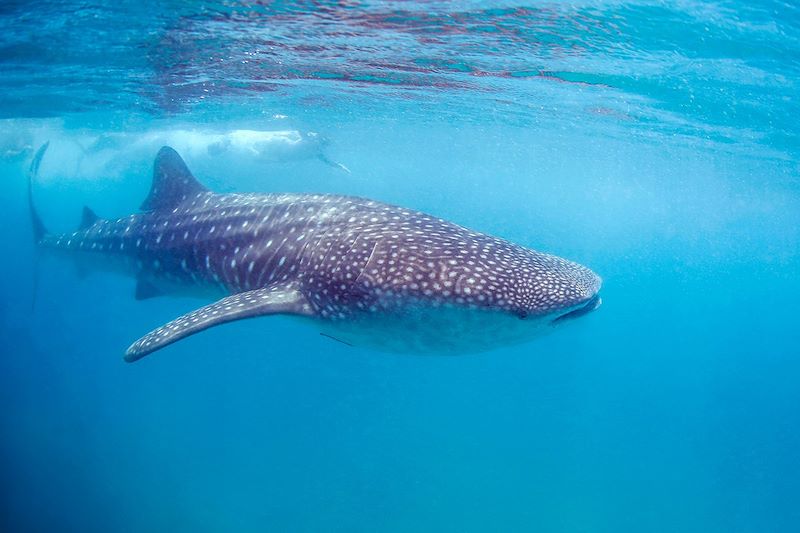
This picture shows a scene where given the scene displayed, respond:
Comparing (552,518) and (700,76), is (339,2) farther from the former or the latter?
(552,518)

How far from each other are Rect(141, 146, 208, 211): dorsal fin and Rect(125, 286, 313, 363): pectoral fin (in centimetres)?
345

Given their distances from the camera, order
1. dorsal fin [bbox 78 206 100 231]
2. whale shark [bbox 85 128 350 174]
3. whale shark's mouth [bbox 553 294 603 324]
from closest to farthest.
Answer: whale shark's mouth [bbox 553 294 603 324] < dorsal fin [bbox 78 206 100 231] < whale shark [bbox 85 128 350 174]

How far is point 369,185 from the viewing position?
285 feet

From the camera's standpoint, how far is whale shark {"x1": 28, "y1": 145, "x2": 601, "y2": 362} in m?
3.87

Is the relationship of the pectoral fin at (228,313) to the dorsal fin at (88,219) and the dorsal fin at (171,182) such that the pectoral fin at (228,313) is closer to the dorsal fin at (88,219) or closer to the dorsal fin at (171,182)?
the dorsal fin at (171,182)

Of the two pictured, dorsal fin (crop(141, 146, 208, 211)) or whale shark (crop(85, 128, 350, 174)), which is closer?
dorsal fin (crop(141, 146, 208, 211))

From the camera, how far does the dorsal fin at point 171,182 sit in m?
7.70

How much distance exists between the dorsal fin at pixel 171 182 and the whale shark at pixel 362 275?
0.52 m

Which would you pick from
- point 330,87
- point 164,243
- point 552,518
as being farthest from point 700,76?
point 552,518

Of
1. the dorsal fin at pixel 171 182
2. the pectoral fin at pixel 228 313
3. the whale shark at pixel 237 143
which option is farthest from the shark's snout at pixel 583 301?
the whale shark at pixel 237 143

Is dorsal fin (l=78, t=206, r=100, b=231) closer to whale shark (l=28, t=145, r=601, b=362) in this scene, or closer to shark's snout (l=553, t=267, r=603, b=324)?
whale shark (l=28, t=145, r=601, b=362)

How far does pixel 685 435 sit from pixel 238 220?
32294 millimetres

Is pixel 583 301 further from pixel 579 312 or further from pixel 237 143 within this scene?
pixel 237 143

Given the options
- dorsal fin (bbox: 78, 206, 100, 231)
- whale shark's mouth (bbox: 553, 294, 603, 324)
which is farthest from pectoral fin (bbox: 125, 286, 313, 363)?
dorsal fin (bbox: 78, 206, 100, 231)
